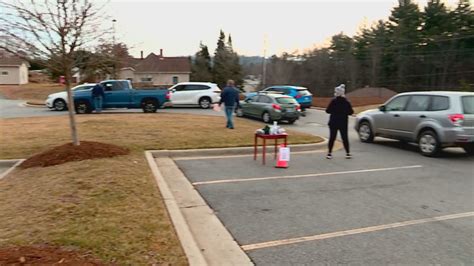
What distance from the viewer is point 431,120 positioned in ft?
34.4

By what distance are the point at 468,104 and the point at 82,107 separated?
59.8 ft

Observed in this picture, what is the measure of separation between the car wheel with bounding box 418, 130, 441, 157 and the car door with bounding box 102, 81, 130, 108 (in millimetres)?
16146

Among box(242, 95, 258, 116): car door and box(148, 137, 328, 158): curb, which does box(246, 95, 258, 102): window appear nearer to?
box(242, 95, 258, 116): car door

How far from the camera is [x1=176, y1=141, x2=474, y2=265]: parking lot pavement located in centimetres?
423

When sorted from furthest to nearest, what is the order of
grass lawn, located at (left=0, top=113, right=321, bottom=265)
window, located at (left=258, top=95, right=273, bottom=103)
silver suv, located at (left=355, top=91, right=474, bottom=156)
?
window, located at (left=258, top=95, right=273, bottom=103) → silver suv, located at (left=355, top=91, right=474, bottom=156) → grass lawn, located at (left=0, top=113, right=321, bottom=265)

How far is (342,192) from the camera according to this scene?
6.61 metres

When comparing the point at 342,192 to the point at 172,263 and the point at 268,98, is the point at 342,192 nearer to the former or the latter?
the point at 172,263

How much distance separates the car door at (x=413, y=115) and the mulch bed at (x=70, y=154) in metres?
7.87

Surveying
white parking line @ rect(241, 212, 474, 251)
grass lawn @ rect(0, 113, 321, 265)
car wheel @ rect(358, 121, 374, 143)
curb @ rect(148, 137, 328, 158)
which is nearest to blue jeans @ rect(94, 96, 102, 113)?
grass lawn @ rect(0, 113, 321, 265)

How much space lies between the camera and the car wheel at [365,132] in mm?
12886

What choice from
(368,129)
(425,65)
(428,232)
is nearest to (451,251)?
(428,232)

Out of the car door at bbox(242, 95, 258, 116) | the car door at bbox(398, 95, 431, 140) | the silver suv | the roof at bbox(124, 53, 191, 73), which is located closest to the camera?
the silver suv

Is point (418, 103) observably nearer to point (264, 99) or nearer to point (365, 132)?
point (365, 132)

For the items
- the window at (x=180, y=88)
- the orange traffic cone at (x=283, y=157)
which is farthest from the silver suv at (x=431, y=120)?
the window at (x=180, y=88)
